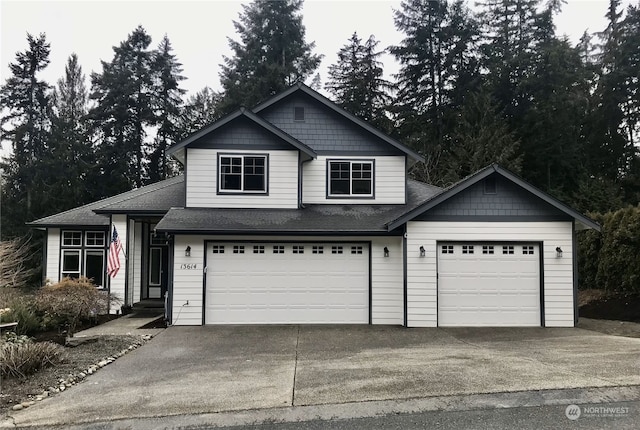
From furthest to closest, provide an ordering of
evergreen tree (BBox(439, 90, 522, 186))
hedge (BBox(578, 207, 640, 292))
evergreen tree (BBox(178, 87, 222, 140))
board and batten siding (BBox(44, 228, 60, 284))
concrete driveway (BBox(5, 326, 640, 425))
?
evergreen tree (BBox(178, 87, 222, 140)) < evergreen tree (BBox(439, 90, 522, 186)) < board and batten siding (BBox(44, 228, 60, 284)) < hedge (BBox(578, 207, 640, 292)) < concrete driveway (BBox(5, 326, 640, 425))

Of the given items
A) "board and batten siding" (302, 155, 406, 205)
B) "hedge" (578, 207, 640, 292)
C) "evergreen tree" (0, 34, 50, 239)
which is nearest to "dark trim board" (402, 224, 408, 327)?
"board and batten siding" (302, 155, 406, 205)

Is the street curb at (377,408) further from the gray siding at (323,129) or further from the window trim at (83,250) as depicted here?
the window trim at (83,250)

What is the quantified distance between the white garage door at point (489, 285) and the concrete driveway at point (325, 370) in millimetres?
1082

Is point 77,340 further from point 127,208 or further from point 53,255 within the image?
point 53,255

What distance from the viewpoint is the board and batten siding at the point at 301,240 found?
11383 millimetres

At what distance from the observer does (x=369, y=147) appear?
45.9 feet

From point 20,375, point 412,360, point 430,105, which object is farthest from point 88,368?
point 430,105

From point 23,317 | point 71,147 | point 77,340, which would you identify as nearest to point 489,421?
point 77,340

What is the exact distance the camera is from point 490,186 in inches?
440

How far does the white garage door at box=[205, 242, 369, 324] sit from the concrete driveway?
1582 millimetres

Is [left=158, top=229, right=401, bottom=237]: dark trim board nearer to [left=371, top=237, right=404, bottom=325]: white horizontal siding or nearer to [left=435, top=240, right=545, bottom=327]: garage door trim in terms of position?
[left=371, top=237, right=404, bottom=325]: white horizontal siding

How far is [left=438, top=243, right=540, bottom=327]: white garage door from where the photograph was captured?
36.2ft

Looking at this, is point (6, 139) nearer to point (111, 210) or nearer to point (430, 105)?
point (111, 210)

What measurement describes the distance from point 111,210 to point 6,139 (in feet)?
85.4
